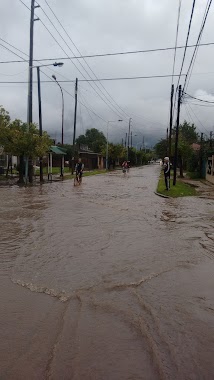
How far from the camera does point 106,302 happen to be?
205 inches

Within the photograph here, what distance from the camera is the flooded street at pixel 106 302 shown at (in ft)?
11.9

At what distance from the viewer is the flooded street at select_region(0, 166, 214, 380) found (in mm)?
3631

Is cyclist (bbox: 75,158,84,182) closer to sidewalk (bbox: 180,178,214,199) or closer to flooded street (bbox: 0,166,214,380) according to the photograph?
sidewalk (bbox: 180,178,214,199)

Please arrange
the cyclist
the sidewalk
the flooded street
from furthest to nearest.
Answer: the cyclist → the sidewalk → the flooded street

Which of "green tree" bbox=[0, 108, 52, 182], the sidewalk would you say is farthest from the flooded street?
"green tree" bbox=[0, 108, 52, 182]

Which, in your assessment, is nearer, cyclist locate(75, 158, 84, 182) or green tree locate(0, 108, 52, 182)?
green tree locate(0, 108, 52, 182)

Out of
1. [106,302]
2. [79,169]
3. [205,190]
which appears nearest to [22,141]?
[79,169]

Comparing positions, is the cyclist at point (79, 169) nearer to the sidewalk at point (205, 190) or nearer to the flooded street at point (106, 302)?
the sidewalk at point (205, 190)

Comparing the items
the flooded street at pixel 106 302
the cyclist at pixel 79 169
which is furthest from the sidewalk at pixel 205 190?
the flooded street at pixel 106 302

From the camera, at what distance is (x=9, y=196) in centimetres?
1867

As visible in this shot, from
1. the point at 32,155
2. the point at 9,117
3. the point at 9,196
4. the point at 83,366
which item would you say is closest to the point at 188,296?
the point at 83,366

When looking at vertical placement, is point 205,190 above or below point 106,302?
above

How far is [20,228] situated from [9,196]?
8.39 meters

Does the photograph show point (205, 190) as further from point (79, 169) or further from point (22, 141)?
point (22, 141)
